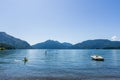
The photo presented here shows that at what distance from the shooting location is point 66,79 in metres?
55.1

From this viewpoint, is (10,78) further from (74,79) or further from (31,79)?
(74,79)

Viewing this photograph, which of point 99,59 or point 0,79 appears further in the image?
point 99,59

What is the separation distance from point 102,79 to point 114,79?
2.92 metres

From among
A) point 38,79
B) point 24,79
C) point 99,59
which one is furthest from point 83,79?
point 99,59

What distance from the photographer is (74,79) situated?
5516 centimetres

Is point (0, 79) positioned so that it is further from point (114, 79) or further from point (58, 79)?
point (114, 79)

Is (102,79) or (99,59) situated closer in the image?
(102,79)

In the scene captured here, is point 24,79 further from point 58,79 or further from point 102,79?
point 102,79

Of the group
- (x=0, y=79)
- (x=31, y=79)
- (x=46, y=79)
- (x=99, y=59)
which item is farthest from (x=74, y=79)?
(x=99, y=59)

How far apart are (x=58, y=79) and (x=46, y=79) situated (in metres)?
2.96

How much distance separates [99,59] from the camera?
135625 mm

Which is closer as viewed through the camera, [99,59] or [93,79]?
[93,79]

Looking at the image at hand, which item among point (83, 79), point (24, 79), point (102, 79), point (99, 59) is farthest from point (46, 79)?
point (99, 59)

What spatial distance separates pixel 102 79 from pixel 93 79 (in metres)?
2.29
